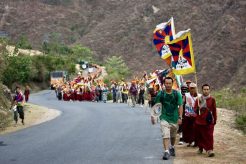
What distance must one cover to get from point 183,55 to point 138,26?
7877 centimetres

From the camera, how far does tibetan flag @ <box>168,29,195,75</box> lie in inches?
509

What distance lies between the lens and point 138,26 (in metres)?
91.4

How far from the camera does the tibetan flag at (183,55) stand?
1294 cm

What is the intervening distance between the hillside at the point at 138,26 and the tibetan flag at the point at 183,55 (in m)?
45.7

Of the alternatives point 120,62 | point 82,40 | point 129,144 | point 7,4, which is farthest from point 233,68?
point 7,4

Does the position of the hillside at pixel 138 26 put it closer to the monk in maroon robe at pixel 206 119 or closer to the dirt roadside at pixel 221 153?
the dirt roadside at pixel 221 153

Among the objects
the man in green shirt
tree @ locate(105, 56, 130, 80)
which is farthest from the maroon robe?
tree @ locate(105, 56, 130, 80)

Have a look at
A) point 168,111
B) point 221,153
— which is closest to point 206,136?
point 168,111

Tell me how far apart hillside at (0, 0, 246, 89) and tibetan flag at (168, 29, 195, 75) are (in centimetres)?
4575

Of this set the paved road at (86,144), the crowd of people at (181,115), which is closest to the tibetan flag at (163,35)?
the paved road at (86,144)

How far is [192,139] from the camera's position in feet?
42.5

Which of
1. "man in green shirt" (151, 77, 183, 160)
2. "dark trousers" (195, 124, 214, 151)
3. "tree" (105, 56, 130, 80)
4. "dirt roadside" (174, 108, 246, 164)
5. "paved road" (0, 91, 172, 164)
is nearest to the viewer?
"man in green shirt" (151, 77, 183, 160)

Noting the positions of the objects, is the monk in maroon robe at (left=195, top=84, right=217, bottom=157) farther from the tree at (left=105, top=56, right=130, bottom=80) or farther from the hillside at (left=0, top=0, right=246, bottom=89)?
the tree at (left=105, top=56, right=130, bottom=80)

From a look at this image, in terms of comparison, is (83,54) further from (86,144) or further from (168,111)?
(168,111)
